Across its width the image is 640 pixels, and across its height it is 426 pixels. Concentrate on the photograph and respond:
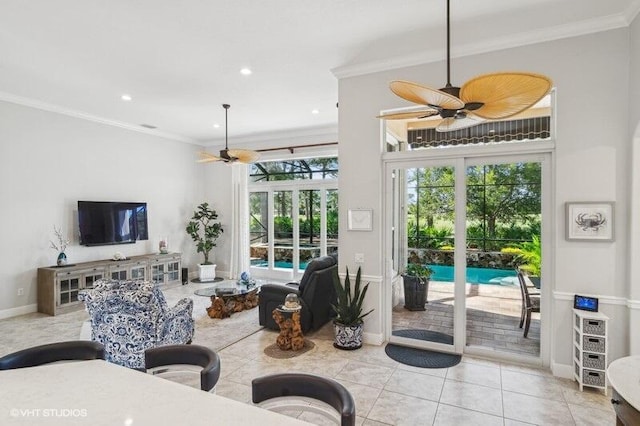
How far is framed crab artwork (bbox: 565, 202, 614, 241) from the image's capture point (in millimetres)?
3225

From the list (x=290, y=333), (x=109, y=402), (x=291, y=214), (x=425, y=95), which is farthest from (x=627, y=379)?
(x=291, y=214)

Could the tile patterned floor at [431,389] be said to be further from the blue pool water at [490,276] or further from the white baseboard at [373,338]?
the blue pool water at [490,276]

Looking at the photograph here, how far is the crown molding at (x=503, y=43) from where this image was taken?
317 cm

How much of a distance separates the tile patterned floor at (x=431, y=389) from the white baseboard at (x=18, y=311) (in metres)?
1.41

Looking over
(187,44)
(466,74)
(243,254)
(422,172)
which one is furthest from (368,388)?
(243,254)

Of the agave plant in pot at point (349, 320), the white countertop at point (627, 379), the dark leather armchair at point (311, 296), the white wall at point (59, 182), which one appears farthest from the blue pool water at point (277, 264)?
the white countertop at point (627, 379)

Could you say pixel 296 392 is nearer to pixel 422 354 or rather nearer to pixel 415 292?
pixel 422 354

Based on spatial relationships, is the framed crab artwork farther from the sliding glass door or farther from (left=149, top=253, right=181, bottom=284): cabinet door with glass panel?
(left=149, top=253, right=181, bottom=284): cabinet door with glass panel

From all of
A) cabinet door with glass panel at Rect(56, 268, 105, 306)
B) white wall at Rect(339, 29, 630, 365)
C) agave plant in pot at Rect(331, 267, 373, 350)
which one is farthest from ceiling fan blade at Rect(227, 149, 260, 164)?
white wall at Rect(339, 29, 630, 365)

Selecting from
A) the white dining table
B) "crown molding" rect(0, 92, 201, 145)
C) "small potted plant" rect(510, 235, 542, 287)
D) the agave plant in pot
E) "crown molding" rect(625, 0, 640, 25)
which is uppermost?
"crown molding" rect(625, 0, 640, 25)

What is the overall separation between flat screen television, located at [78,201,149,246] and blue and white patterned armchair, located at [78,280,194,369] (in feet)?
11.4

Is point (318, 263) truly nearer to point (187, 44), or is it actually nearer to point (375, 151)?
point (375, 151)

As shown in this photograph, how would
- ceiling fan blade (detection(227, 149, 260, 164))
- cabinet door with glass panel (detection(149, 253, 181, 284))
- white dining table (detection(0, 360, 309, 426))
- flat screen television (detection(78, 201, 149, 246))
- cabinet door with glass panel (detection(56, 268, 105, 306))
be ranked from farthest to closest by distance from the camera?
1. cabinet door with glass panel (detection(149, 253, 181, 284))
2. flat screen television (detection(78, 201, 149, 246))
3. ceiling fan blade (detection(227, 149, 260, 164))
4. cabinet door with glass panel (detection(56, 268, 105, 306))
5. white dining table (detection(0, 360, 309, 426))

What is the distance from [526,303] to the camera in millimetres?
3709
